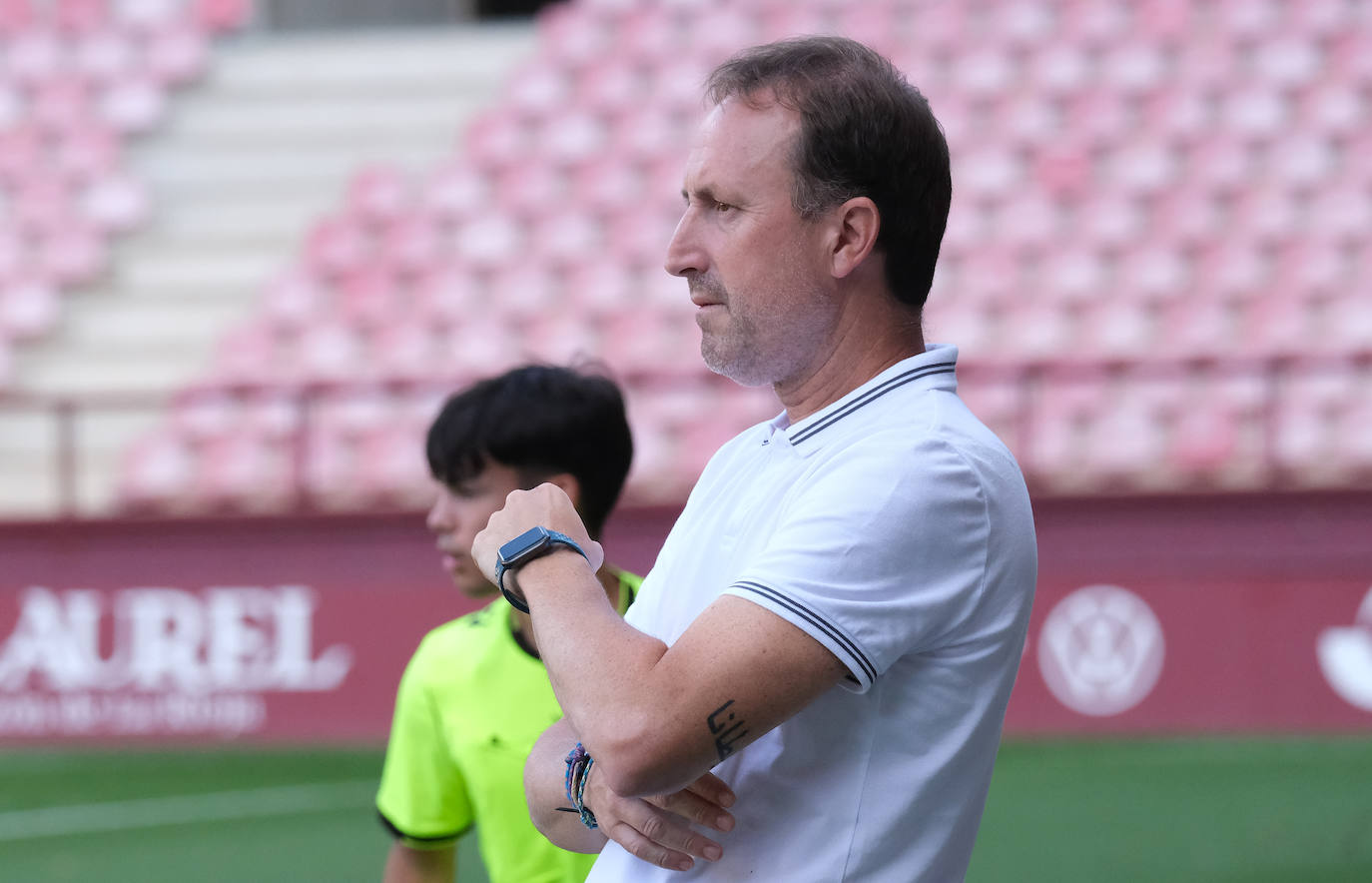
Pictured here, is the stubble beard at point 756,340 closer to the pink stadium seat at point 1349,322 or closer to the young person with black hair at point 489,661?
the young person with black hair at point 489,661

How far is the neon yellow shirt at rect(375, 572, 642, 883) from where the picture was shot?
2.67 metres

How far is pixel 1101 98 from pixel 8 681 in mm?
8194

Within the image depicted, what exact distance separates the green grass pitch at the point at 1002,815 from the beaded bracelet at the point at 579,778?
4.25 meters

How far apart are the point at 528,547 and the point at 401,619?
755 centimetres

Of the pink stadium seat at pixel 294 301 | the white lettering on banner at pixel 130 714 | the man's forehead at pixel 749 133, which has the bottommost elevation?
the white lettering on banner at pixel 130 714

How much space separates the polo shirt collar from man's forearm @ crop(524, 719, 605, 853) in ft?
1.53

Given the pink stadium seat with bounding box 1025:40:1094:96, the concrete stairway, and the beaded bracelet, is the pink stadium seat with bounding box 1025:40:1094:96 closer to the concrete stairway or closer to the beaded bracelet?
the concrete stairway

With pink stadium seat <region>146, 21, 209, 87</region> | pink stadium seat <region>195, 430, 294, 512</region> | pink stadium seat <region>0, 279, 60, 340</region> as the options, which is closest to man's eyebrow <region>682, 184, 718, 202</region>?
pink stadium seat <region>195, 430, 294, 512</region>

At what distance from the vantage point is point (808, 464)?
1.72 meters

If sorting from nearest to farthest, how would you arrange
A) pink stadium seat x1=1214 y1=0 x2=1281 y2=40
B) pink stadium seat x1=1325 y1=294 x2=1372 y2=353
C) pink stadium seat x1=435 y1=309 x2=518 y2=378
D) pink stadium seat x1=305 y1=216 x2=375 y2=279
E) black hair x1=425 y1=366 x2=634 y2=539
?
black hair x1=425 y1=366 x2=634 y2=539 → pink stadium seat x1=1325 y1=294 x2=1372 y2=353 → pink stadium seat x1=435 y1=309 x2=518 y2=378 → pink stadium seat x1=1214 y1=0 x2=1281 y2=40 → pink stadium seat x1=305 y1=216 x2=375 y2=279

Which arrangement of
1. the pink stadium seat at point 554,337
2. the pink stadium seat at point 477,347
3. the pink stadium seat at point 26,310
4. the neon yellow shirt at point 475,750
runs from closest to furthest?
the neon yellow shirt at point 475,750 < the pink stadium seat at point 554,337 < the pink stadium seat at point 477,347 < the pink stadium seat at point 26,310

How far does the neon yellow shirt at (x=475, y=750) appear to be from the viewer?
267cm

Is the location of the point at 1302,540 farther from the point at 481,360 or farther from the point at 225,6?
the point at 225,6

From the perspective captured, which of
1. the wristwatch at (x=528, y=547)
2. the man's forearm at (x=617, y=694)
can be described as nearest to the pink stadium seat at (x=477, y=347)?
the wristwatch at (x=528, y=547)
